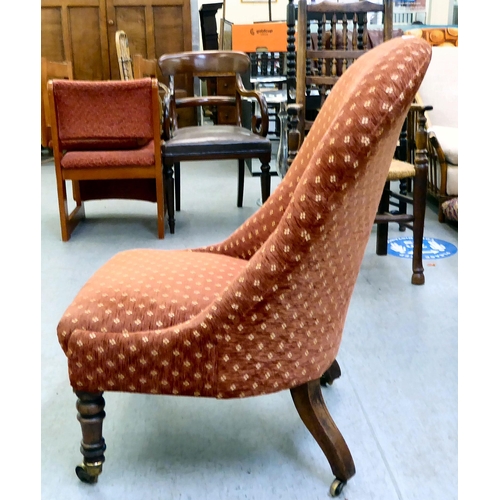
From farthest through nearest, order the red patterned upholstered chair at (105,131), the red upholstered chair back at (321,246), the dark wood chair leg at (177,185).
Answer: the dark wood chair leg at (177,185) → the red patterned upholstered chair at (105,131) → the red upholstered chair back at (321,246)

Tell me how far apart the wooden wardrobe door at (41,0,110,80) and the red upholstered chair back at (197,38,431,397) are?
4.49m

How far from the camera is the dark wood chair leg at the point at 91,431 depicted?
112 cm

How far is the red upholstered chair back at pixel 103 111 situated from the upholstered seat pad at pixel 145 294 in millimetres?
1454

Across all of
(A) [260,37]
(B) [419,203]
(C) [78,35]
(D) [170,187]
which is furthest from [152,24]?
(B) [419,203]

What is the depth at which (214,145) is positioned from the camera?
112 inches

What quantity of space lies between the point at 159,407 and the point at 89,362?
45cm

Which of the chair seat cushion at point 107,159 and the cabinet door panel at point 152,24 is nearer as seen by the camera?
the chair seat cushion at point 107,159

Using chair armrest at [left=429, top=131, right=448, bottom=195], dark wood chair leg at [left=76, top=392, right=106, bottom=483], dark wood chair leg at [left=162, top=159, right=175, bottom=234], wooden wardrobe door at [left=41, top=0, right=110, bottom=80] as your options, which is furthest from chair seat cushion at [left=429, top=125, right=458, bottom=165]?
wooden wardrobe door at [left=41, top=0, right=110, bottom=80]

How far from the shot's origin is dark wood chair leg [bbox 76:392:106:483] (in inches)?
44.0

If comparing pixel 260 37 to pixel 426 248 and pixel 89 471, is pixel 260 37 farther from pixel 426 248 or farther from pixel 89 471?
pixel 89 471

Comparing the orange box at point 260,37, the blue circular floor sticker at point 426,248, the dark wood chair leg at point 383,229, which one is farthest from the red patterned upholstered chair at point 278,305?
the orange box at point 260,37

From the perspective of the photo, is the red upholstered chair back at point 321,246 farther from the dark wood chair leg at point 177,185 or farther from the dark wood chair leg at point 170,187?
the dark wood chair leg at point 177,185

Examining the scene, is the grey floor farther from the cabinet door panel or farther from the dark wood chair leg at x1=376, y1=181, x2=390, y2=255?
the cabinet door panel

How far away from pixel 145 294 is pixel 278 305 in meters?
0.31
